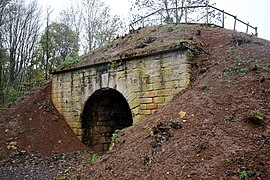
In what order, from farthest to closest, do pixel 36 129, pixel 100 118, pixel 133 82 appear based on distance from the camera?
pixel 100 118 < pixel 36 129 < pixel 133 82

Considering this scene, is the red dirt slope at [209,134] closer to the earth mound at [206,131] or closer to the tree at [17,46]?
the earth mound at [206,131]

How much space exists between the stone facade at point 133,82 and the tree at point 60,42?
40.5 feet

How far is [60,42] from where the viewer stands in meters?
22.9

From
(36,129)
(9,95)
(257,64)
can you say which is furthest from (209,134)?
(9,95)

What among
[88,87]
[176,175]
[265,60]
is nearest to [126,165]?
[176,175]

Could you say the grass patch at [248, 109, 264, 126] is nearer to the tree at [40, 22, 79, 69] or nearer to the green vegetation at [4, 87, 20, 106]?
the green vegetation at [4, 87, 20, 106]

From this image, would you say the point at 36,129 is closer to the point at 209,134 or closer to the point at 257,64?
the point at 209,134

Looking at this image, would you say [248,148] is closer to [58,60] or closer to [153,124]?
[153,124]

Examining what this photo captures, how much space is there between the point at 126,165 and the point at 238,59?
4295 mm

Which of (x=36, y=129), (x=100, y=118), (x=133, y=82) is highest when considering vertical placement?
(x=133, y=82)

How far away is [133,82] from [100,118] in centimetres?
280

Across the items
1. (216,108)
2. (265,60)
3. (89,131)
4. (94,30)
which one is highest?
(94,30)

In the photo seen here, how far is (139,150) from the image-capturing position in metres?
5.09

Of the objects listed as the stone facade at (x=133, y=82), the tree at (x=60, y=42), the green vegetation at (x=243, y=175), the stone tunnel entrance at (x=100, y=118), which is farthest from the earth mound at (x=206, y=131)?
the tree at (x=60, y=42)
